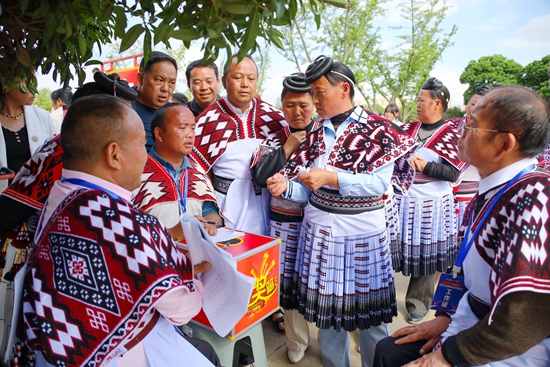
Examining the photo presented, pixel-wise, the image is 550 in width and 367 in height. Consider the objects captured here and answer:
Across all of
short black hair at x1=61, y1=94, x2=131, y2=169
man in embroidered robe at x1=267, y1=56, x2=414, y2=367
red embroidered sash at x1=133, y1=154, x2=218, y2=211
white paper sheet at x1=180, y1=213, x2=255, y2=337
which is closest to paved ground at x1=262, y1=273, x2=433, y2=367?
man in embroidered robe at x1=267, y1=56, x2=414, y2=367

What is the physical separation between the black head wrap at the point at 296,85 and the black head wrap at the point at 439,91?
1488 millimetres

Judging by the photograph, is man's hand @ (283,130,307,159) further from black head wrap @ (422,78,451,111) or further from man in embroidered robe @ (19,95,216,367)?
black head wrap @ (422,78,451,111)

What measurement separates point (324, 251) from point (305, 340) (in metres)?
0.95

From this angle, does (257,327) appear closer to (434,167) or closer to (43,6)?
(43,6)

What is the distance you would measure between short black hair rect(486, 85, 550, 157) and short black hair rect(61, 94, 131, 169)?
4.59ft

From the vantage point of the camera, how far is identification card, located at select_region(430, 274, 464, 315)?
1.80 meters

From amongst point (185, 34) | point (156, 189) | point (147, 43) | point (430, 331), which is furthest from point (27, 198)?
point (430, 331)

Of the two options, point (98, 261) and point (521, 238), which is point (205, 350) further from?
point (521, 238)

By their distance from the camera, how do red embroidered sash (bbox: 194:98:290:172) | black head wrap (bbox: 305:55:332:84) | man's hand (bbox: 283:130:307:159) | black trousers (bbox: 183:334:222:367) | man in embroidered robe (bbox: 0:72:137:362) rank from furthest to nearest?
1. red embroidered sash (bbox: 194:98:290:172)
2. man's hand (bbox: 283:130:307:159)
3. black head wrap (bbox: 305:55:332:84)
4. black trousers (bbox: 183:334:222:367)
5. man in embroidered robe (bbox: 0:72:137:362)

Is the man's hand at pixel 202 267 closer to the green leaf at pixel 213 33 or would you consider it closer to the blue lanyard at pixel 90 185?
the blue lanyard at pixel 90 185

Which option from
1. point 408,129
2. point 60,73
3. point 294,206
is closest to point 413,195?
point 408,129

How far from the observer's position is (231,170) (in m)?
2.93

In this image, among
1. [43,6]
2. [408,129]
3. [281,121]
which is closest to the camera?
[43,6]

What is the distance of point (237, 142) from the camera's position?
9.66 feet
